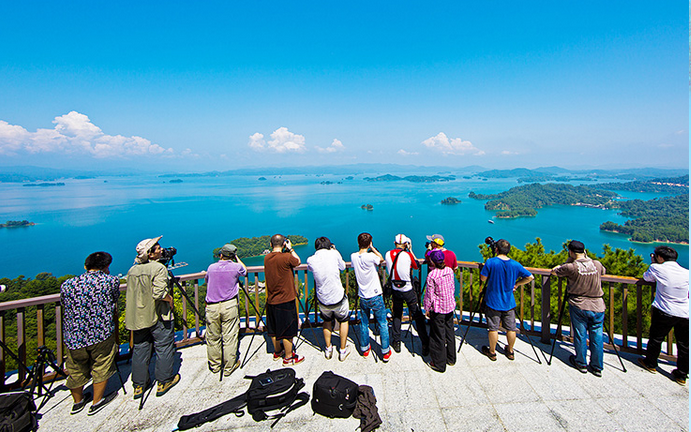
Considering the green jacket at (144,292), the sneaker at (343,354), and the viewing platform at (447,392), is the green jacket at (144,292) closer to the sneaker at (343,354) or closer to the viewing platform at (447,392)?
the viewing platform at (447,392)

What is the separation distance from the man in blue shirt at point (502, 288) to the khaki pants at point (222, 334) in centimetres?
290

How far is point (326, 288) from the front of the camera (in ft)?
11.8

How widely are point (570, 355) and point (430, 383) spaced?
181 cm

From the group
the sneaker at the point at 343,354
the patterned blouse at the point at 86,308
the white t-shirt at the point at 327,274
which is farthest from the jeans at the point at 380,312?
the patterned blouse at the point at 86,308

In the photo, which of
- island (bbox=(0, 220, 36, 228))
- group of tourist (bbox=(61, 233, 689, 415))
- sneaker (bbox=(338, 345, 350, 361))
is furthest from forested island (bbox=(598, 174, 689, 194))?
island (bbox=(0, 220, 36, 228))

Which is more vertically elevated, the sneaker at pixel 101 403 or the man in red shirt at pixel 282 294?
the man in red shirt at pixel 282 294

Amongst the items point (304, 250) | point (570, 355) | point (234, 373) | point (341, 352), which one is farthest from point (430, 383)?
point (304, 250)

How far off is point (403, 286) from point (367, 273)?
461 mm

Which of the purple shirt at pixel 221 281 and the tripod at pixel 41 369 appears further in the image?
the purple shirt at pixel 221 281

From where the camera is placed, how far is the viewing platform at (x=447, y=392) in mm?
2795

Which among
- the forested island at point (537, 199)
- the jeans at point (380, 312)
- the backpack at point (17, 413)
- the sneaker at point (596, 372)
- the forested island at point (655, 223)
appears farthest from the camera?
the forested island at point (537, 199)

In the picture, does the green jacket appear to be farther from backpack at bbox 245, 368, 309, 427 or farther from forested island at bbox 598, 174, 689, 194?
forested island at bbox 598, 174, 689, 194

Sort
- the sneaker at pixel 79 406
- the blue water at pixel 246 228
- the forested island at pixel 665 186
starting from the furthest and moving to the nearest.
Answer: the forested island at pixel 665 186
the blue water at pixel 246 228
the sneaker at pixel 79 406

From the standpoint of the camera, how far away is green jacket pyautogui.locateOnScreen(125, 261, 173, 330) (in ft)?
10.2
